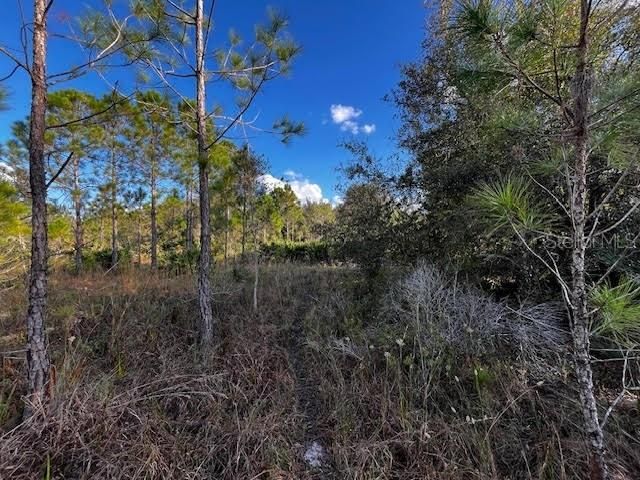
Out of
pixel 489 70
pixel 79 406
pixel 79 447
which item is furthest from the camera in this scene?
pixel 79 406

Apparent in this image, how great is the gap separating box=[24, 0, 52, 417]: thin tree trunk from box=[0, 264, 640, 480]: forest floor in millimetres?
240

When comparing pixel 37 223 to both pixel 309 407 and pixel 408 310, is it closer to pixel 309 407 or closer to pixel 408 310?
pixel 309 407

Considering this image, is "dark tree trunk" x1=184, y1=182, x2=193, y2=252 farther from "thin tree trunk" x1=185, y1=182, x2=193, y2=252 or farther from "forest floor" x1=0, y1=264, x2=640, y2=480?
"forest floor" x1=0, y1=264, x2=640, y2=480

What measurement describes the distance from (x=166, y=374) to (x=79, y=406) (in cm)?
70

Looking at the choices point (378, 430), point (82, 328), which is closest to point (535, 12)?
point (378, 430)

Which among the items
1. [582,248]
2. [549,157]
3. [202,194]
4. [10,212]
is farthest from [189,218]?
A: [582,248]

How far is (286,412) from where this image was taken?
95.0 inches

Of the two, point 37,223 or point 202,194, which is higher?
point 202,194

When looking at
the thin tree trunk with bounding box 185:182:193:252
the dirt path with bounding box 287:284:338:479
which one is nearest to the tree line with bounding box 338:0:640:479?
the dirt path with bounding box 287:284:338:479

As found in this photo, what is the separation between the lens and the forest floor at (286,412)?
178cm

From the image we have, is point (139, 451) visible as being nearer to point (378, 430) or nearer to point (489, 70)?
point (378, 430)

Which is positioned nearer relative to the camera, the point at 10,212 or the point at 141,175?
the point at 10,212

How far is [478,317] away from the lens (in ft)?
9.37

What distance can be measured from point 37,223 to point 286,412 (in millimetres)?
2203
